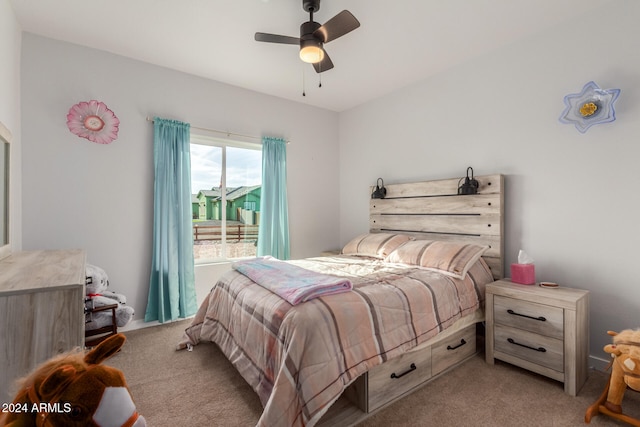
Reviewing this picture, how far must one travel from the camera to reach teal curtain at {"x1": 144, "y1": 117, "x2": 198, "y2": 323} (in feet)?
10.4

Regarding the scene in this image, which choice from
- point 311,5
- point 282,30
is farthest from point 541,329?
point 282,30

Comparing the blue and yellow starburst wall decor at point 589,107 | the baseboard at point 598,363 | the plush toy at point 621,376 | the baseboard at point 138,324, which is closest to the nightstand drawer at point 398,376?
the plush toy at point 621,376

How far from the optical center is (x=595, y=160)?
91.3 inches

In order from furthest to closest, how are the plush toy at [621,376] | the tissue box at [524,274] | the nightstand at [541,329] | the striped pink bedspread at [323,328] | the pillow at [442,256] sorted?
the pillow at [442,256] < the tissue box at [524,274] < the nightstand at [541,329] < the plush toy at [621,376] < the striped pink bedspread at [323,328]

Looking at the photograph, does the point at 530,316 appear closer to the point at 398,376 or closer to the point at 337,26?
the point at 398,376

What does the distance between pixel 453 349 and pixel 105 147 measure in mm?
3706

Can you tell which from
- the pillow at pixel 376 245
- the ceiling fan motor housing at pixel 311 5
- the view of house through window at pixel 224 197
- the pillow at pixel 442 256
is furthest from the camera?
the view of house through window at pixel 224 197

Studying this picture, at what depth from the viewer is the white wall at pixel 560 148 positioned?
7.19 ft

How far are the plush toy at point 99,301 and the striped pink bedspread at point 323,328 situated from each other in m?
0.62

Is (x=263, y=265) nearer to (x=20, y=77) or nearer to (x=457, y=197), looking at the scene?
→ (x=457, y=197)

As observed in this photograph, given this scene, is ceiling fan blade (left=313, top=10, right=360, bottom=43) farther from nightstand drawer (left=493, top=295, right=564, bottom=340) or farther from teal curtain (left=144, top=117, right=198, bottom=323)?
nightstand drawer (left=493, top=295, right=564, bottom=340)

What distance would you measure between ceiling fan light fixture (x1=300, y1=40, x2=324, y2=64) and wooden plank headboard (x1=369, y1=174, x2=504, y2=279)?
186 cm

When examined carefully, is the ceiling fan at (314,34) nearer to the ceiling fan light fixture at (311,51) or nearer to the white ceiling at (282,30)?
the ceiling fan light fixture at (311,51)

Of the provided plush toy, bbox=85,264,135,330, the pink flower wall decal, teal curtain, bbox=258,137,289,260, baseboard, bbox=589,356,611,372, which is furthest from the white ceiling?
baseboard, bbox=589,356,611,372
